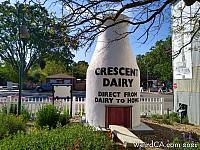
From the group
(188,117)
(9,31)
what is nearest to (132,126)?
(188,117)

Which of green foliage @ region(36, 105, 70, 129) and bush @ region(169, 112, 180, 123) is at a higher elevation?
green foliage @ region(36, 105, 70, 129)

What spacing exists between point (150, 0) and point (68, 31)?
1737 millimetres

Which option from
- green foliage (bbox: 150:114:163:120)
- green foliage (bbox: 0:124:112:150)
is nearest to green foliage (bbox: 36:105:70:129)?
green foliage (bbox: 0:124:112:150)

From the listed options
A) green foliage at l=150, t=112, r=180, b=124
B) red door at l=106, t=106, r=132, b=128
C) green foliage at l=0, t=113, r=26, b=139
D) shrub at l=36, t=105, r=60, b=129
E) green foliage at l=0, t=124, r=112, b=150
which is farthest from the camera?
green foliage at l=150, t=112, r=180, b=124

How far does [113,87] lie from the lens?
33.3 feet

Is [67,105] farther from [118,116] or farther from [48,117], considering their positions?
[118,116]

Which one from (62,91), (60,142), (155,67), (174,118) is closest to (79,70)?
(155,67)

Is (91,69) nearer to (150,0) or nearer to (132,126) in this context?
(132,126)

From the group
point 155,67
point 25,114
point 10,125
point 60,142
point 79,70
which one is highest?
point 155,67

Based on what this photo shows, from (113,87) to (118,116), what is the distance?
1092 mm

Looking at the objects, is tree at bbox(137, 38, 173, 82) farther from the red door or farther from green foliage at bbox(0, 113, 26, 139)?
green foliage at bbox(0, 113, 26, 139)

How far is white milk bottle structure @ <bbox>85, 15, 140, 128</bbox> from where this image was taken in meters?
10.2

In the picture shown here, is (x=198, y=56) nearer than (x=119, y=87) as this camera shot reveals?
No

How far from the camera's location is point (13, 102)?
48.4 ft
